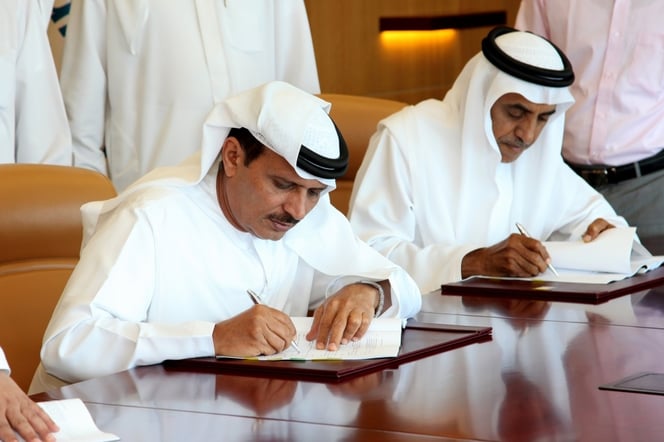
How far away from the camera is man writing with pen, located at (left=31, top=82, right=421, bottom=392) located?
2816 mm

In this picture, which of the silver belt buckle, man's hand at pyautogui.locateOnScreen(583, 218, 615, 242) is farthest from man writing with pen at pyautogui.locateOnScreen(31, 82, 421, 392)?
the silver belt buckle

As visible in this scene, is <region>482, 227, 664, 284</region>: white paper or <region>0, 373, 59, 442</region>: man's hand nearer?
<region>0, 373, 59, 442</region>: man's hand

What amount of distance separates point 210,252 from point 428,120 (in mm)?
1385

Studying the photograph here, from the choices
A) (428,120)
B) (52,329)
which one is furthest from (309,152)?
(428,120)

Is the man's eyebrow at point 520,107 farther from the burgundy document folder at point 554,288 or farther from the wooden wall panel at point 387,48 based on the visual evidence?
the wooden wall panel at point 387,48

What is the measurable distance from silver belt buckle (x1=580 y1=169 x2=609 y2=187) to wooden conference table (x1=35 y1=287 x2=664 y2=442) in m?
1.80

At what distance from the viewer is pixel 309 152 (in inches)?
121

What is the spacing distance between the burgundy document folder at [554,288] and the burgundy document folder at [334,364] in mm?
587

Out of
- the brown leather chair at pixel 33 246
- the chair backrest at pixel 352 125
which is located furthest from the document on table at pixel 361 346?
the chair backrest at pixel 352 125

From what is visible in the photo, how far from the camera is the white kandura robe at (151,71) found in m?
4.77

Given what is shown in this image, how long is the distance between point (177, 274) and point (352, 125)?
1779 millimetres

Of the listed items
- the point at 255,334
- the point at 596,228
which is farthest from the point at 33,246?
the point at 596,228

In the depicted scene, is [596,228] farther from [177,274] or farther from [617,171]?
[177,274]

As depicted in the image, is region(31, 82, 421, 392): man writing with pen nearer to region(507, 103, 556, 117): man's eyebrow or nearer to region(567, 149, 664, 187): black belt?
region(507, 103, 556, 117): man's eyebrow
